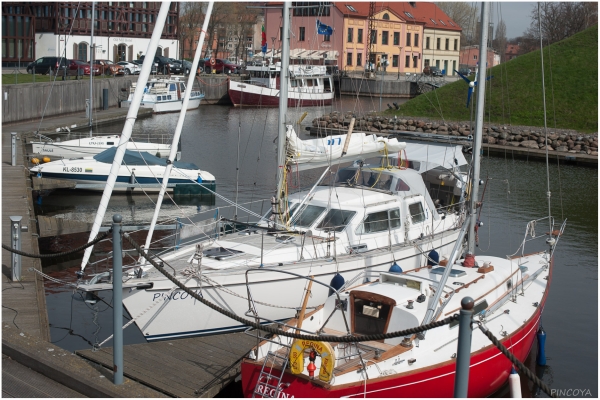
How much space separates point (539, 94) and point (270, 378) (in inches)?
1714

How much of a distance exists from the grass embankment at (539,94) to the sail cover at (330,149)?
2804 centimetres

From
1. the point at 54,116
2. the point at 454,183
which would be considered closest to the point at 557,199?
the point at 454,183

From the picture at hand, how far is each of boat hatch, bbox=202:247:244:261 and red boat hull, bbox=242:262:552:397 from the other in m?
3.77

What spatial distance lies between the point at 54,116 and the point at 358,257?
1308 inches

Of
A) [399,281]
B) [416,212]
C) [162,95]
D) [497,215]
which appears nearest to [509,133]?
[497,215]

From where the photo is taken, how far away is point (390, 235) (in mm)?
15625

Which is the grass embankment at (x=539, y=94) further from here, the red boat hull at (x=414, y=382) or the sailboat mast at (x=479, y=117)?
the red boat hull at (x=414, y=382)

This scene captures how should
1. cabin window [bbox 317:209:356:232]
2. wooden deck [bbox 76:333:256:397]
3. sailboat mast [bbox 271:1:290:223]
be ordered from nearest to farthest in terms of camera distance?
wooden deck [bbox 76:333:256:397] < sailboat mast [bbox 271:1:290:223] < cabin window [bbox 317:209:356:232]

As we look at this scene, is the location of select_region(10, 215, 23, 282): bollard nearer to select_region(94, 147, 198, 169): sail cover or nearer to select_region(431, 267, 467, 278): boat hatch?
select_region(431, 267, 467, 278): boat hatch

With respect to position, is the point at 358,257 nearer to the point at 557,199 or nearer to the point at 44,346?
the point at 44,346

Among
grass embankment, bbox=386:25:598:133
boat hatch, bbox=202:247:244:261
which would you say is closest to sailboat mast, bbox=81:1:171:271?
boat hatch, bbox=202:247:244:261

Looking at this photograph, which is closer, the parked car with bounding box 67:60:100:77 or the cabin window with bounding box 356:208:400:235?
the cabin window with bounding box 356:208:400:235

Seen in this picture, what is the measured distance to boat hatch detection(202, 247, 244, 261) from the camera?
13.6 metres

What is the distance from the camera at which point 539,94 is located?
48.9 meters
